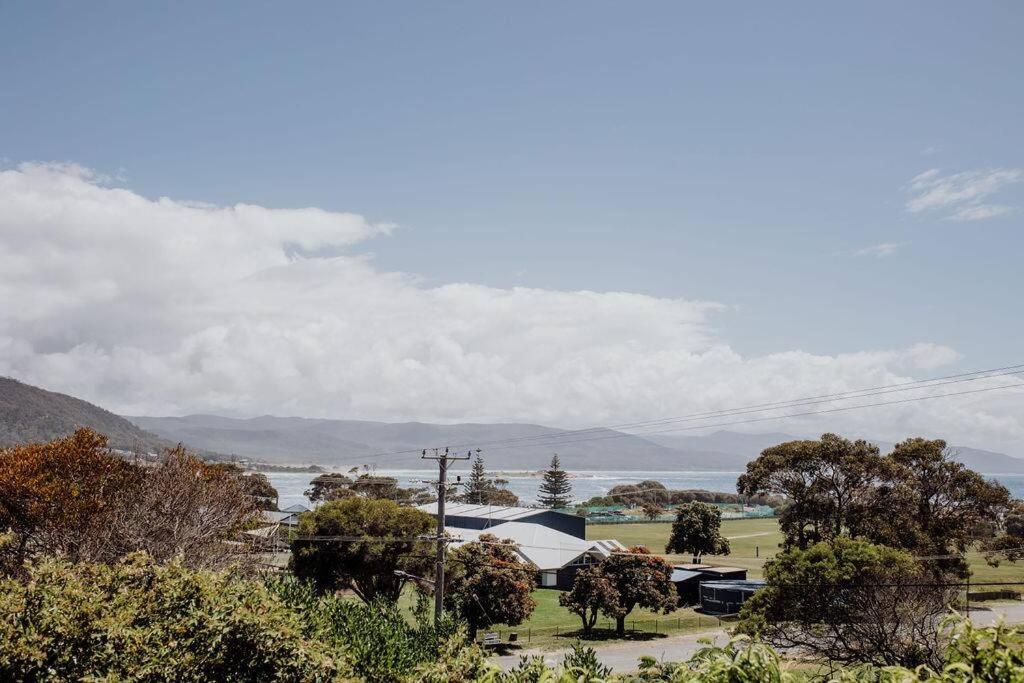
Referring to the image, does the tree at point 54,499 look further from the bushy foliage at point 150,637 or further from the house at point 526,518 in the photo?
the house at point 526,518

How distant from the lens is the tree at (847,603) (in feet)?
73.8

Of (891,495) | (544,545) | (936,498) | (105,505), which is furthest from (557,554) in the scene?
(105,505)

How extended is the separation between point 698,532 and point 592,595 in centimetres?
2727

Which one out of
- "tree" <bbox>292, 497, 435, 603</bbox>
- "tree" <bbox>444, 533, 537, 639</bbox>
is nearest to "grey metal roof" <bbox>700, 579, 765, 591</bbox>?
"tree" <bbox>444, 533, 537, 639</bbox>

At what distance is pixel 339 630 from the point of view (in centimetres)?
1323

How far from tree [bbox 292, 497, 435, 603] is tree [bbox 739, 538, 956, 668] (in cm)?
1803

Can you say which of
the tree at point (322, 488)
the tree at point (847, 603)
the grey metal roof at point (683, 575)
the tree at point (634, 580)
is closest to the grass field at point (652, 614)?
the tree at point (634, 580)

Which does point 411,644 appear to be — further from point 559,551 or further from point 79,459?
point 559,551

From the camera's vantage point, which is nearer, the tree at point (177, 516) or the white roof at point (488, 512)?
the tree at point (177, 516)

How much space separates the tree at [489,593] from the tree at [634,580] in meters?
4.82

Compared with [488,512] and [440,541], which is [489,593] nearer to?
[440,541]

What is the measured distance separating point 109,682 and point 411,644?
278 inches

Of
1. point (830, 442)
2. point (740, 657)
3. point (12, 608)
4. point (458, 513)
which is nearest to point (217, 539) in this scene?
point (12, 608)

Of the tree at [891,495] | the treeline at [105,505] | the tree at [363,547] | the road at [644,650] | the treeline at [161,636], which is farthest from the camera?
the tree at [891,495]
